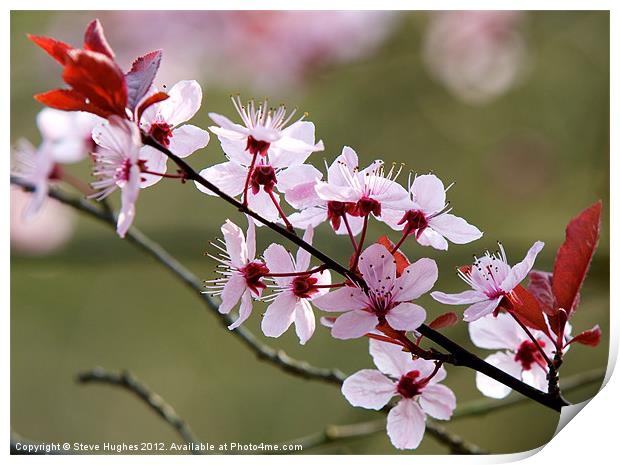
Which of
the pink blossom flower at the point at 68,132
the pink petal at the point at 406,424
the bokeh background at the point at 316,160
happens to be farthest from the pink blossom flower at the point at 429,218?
the bokeh background at the point at 316,160

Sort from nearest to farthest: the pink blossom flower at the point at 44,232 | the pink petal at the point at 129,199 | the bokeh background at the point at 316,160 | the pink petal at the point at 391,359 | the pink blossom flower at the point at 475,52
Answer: the pink petal at the point at 129,199
the pink petal at the point at 391,359
the pink blossom flower at the point at 44,232
the bokeh background at the point at 316,160
the pink blossom flower at the point at 475,52

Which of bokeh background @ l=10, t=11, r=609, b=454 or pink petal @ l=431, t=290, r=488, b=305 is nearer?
pink petal @ l=431, t=290, r=488, b=305

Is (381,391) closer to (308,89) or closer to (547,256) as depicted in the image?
(547,256)

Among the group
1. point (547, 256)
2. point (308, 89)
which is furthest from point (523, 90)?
point (547, 256)

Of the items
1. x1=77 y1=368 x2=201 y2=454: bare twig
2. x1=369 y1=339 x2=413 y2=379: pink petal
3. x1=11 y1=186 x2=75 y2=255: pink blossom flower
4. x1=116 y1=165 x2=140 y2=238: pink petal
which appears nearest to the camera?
x1=116 y1=165 x2=140 y2=238: pink petal

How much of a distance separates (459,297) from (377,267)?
0.05 meters

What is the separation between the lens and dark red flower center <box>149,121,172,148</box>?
452 millimetres

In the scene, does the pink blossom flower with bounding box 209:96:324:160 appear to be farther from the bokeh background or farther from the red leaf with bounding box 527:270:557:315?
the bokeh background

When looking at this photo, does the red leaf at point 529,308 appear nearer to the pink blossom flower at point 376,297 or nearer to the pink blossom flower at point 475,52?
the pink blossom flower at point 376,297

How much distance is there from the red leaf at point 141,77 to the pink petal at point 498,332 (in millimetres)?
269

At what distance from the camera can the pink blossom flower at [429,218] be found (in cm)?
45

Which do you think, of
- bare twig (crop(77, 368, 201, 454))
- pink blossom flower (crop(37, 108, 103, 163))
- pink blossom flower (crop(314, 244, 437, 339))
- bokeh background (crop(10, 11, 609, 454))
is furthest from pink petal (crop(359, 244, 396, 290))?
bokeh background (crop(10, 11, 609, 454))

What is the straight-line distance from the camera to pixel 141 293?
182cm

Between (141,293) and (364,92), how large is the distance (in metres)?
0.70
